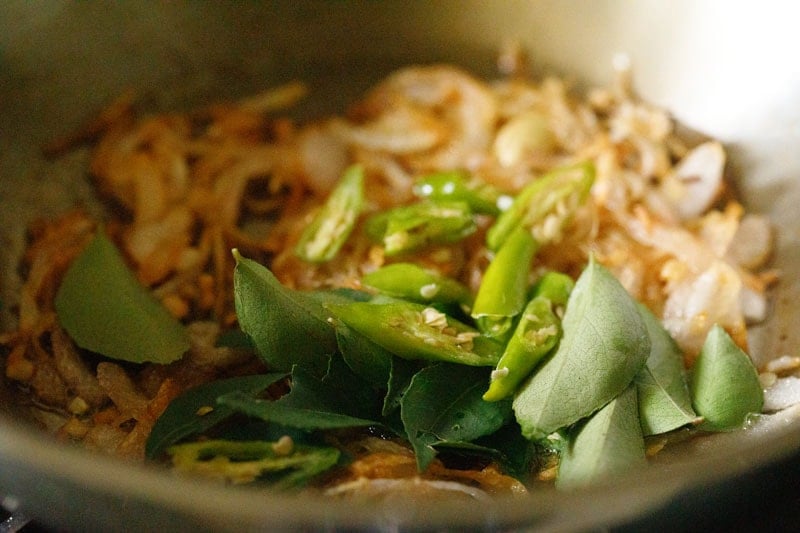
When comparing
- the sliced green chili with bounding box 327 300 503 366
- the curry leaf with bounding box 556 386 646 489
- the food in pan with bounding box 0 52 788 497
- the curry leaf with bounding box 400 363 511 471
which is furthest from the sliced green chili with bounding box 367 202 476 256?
the curry leaf with bounding box 556 386 646 489

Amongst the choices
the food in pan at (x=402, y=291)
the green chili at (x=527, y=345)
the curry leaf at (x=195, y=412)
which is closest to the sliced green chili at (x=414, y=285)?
the food in pan at (x=402, y=291)

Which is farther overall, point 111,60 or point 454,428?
point 111,60

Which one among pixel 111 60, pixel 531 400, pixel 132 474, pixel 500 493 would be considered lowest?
pixel 500 493

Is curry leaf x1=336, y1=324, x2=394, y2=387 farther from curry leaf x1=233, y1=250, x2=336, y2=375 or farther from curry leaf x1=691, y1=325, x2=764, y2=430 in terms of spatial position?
curry leaf x1=691, y1=325, x2=764, y2=430

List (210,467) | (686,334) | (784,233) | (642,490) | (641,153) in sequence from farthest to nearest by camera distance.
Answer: (641,153) < (784,233) < (686,334) < (210,467) < (642,490)

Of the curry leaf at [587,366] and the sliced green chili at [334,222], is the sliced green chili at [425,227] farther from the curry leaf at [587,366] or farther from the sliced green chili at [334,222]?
the curry leaf at [587,366]

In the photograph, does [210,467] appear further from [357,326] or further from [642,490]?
[642,490]

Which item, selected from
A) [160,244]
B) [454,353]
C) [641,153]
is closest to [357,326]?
[454,353]
